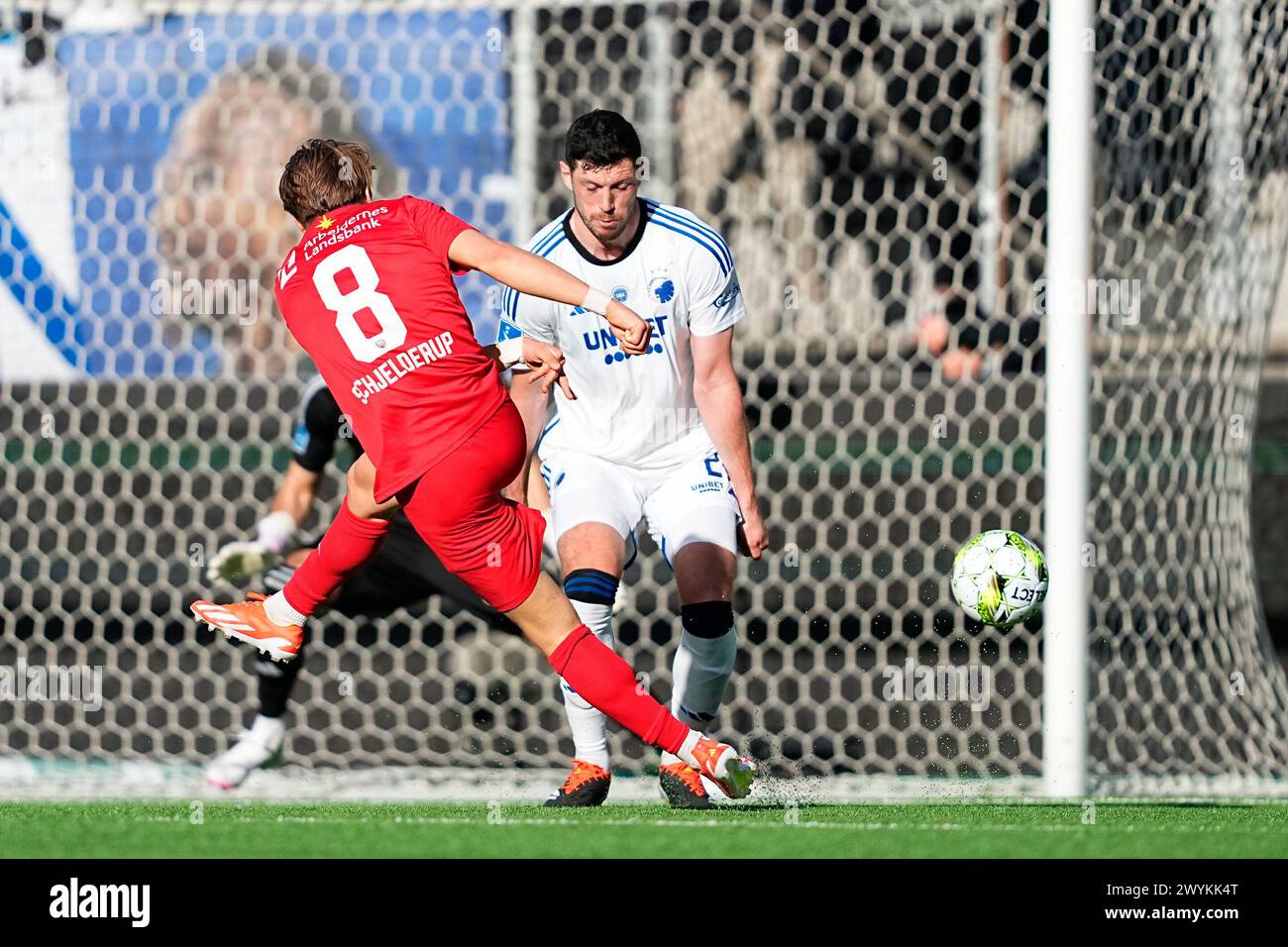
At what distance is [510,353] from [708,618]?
3.61 ft

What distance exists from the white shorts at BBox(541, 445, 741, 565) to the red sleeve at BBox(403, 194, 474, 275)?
37.4 inches

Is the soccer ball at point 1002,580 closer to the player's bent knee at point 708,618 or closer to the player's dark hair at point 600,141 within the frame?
the player's bent knee at point 708,618

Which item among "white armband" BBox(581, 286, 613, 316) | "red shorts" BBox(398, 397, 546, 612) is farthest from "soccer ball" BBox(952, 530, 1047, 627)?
"white armband" BBox(581, 286, 613, 316)

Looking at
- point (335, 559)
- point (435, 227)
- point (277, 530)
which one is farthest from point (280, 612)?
point (277, 530)

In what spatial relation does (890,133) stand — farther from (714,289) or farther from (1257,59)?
(714,289)

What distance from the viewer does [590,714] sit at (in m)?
5.21

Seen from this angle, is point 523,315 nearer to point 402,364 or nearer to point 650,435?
point 650,435

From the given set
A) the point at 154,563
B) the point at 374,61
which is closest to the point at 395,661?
the point at 154,563

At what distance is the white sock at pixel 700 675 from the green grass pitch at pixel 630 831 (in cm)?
31

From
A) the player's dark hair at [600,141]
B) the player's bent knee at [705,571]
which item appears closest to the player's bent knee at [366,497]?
the player's bent knee at [705,571]

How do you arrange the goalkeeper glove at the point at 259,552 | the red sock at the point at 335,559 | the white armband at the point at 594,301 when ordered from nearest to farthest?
the white armband at the point at 594,301 → the red sock at the point at 335,559 → the goalkeeper glove at the point at 259,552

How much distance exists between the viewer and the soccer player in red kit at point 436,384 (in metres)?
4.52

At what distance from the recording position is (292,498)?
243 inches

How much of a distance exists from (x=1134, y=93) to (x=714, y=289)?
8.12ft
